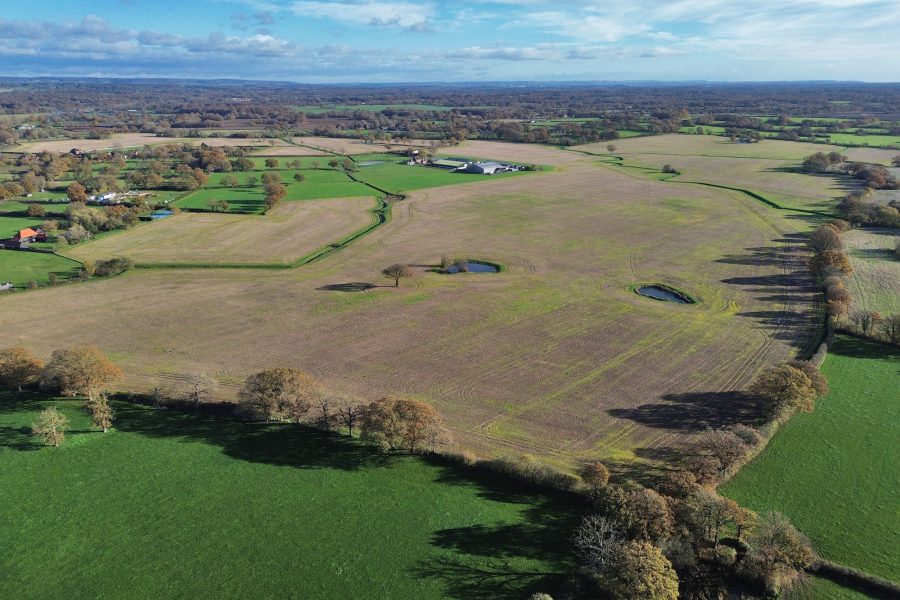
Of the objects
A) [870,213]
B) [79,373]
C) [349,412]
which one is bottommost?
[349,412]

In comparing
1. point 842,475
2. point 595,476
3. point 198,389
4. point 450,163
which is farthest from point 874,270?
point 450,163

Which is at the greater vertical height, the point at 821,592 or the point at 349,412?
the point at 349,412

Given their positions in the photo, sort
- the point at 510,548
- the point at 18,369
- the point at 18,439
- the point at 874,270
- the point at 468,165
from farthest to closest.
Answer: the point at 468,165
the point at 874,270
the point at 18,369
the point at 18,439
the point at 510,548

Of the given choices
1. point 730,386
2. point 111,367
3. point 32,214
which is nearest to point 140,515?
point 111,367

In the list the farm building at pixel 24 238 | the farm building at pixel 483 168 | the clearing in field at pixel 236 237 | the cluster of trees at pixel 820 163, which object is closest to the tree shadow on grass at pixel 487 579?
the clearing in field at pixel 236 237

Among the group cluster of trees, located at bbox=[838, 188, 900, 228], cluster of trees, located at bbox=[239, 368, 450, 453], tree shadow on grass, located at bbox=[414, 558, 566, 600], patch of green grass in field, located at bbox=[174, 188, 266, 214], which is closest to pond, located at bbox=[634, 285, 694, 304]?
cluster of trees, located at bbox=[239, 368, 450, 453]

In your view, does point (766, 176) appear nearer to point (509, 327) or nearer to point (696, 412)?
point (509, 327)

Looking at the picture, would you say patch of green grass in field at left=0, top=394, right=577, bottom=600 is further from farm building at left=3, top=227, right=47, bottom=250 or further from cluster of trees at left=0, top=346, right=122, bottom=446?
farm building at left=3, top=227, right=47, bottom=250

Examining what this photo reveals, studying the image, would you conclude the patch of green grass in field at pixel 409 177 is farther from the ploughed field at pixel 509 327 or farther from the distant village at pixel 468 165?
the ploughed field at pixel 509 327
